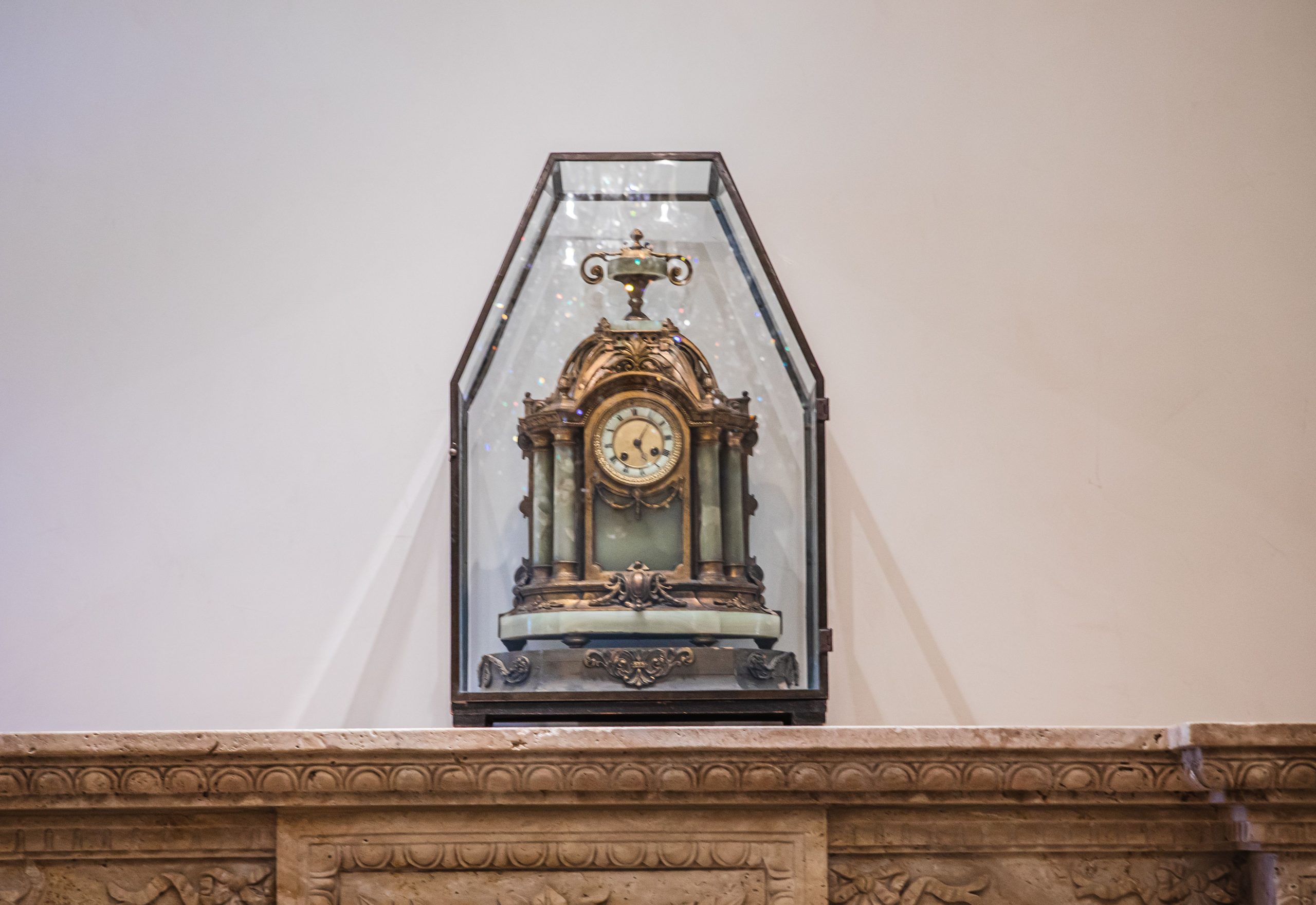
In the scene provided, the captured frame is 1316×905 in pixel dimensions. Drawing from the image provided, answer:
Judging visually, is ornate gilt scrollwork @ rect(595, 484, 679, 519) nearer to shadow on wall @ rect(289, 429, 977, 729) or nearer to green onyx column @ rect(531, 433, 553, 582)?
green onyx column @ rect(531, 433, 553, 582)

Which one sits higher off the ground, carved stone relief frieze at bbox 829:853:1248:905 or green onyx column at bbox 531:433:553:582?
green onyx column at bbox 531:433:553:582

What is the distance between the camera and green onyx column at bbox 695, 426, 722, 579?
5.27ft

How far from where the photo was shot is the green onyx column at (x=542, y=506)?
1.61 meters

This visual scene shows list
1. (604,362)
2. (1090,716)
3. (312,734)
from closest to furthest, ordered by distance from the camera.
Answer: (312,734) → (604,362) → (1090,716)

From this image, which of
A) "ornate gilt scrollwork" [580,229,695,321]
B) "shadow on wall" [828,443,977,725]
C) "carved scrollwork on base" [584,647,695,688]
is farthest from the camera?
"shadow on wall" [828,443,977,725]

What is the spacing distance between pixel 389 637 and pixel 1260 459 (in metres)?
1.34

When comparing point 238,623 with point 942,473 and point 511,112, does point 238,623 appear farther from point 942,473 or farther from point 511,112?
point 942,473

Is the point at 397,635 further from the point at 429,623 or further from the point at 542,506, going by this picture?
the point at 542,506

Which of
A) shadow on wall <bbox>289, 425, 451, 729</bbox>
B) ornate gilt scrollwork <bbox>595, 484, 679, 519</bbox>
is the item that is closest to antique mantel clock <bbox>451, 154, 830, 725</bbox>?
ornate gilt scrollwork <bbox>595, 484, 679, 519</bbox>

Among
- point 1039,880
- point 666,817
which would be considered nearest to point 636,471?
point 666,817

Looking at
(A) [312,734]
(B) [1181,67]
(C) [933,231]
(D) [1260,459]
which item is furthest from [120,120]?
(D) [1260,459]

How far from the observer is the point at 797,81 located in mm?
2031

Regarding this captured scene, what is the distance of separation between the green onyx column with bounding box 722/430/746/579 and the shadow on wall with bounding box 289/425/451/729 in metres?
0.50

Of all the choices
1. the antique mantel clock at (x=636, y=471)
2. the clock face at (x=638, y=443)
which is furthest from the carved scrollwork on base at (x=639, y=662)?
the clock face at (x=638, y=443)
